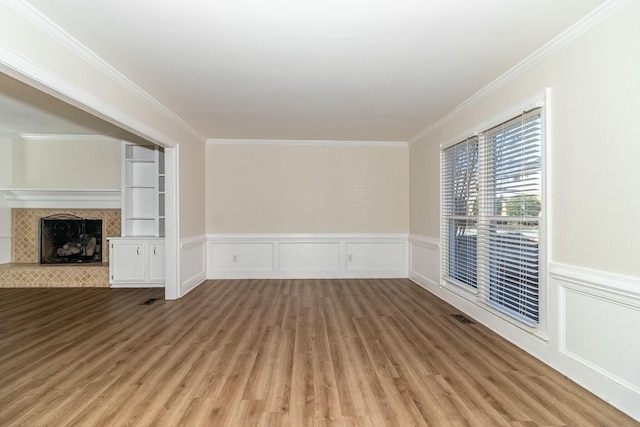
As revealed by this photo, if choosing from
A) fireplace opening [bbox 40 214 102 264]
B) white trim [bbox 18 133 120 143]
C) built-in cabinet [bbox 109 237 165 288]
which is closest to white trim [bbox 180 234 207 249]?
built-in cabinet [bbox 109 237 165 288]

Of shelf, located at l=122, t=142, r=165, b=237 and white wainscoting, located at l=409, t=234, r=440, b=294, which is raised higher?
shelf, located at l=122, t=142, r=165, b=237

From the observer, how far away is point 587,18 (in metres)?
2.21

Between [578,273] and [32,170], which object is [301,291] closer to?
[578,273]

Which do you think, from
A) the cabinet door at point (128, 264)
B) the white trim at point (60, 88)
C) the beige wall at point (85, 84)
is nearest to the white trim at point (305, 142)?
the beige wall at point (85, 84)

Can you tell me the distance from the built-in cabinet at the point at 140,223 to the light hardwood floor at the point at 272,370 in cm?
105

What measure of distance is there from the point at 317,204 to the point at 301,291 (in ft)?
5.80

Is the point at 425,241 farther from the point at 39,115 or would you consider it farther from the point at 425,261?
the point at 39,115

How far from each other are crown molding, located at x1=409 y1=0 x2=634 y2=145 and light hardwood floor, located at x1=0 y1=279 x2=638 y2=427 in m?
2.55

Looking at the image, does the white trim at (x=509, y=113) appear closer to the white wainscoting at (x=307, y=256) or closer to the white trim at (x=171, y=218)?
the white wainscoting at (x=307, y=256)

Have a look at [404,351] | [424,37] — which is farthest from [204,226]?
[424,37]

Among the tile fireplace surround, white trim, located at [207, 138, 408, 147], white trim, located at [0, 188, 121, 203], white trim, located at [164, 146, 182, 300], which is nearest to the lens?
white trim, located at [164, 146, 182, 300]

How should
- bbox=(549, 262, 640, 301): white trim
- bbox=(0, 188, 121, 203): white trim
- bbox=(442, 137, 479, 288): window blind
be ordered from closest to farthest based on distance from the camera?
bbox=(549, 262, 640, 301): white trim, bbox=(442, 137, 479, 288): window blind, bbox=(0, 188, 121, 203): white trim

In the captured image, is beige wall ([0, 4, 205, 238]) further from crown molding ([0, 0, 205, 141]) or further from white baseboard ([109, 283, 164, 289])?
white baseboard ([109, 283, 164, 289])

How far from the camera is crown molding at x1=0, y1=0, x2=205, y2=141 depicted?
2104 millimetres
